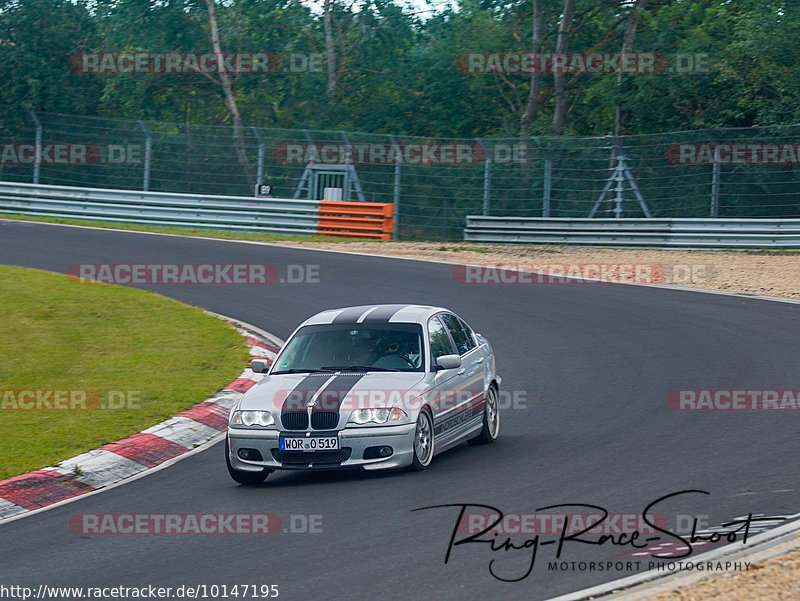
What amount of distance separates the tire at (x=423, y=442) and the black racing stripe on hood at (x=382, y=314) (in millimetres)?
1297

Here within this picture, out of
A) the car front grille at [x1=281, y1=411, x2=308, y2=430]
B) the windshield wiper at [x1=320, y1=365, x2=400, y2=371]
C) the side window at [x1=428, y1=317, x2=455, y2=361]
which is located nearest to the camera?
the car front grille at [x1=281, y1=411, x2=308, y2=430]

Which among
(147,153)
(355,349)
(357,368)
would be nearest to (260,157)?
(147,153)

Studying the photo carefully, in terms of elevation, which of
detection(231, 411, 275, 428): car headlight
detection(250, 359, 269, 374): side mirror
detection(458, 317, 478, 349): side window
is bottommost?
detection(231, 411, 275, 428): car headlight

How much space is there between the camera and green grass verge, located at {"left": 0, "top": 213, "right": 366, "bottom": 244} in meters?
28.0

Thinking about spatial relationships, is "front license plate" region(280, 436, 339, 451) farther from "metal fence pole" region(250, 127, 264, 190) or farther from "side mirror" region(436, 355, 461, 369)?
"metal fence pole" region(250, 127, 264, 190)

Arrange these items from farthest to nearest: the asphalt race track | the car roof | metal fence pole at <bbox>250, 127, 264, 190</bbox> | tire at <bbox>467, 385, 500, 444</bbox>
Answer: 1. metal fence pole at <bbox>250, 127, 264, 190</bbox>
2. tire at <bbox>467, 385, 500, 444</bbox>
3. the car roof
4. the asphalt race track

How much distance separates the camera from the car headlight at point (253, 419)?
29.4 ft

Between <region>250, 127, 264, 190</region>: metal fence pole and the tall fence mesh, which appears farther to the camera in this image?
<region>250, 127, 264, 190</region>: metal fence pole

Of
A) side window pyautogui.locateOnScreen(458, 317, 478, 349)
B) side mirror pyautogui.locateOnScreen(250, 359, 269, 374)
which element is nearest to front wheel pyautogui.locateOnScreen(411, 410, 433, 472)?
side mirror pyautogui.locateOnScreen(250, 359, 269, 374)

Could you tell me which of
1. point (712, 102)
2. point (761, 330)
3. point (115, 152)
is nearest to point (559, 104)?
point (712, 102)

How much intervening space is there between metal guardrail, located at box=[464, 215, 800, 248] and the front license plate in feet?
59.3

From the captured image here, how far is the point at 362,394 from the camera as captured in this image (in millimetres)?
9016

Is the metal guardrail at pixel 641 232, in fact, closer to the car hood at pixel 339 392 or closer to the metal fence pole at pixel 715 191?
the metal fence pole at pixel 715 191

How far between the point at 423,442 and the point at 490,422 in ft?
5.29
